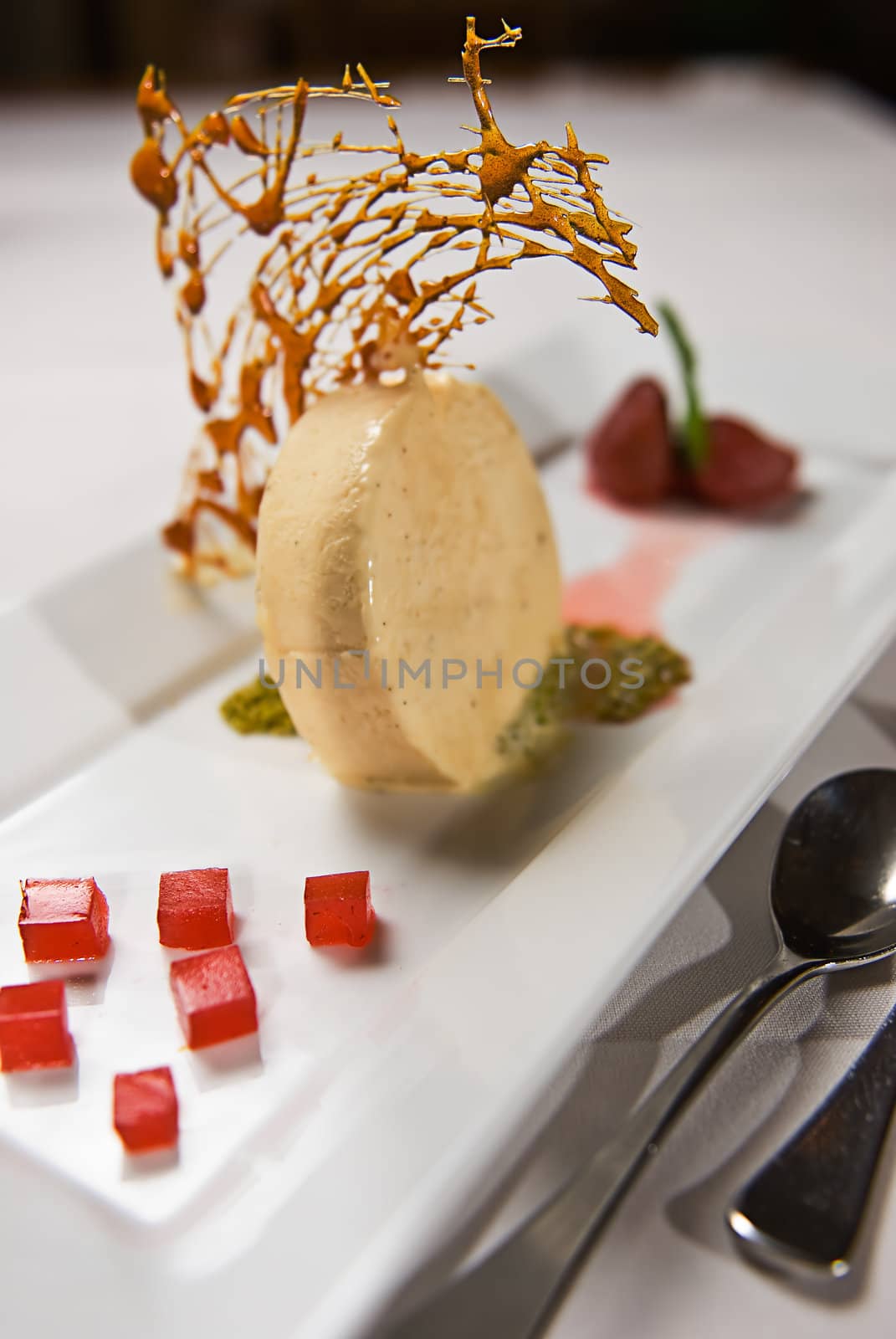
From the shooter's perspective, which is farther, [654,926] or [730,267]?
[730,267]

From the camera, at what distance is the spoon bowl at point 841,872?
3.51 feet

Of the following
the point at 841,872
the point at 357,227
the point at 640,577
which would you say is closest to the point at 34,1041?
the point at 841,872

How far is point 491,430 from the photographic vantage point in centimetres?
141

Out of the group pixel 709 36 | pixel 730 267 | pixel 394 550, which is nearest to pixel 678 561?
pixel 394 550

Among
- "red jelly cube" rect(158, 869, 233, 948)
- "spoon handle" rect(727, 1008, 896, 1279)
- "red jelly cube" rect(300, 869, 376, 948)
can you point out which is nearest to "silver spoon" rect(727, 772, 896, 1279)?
"spoon handle" rect(727, 1008, 896, 1279)

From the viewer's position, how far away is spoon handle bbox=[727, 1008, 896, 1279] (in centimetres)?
79

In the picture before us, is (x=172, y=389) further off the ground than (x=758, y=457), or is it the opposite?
(x=758, y=457)

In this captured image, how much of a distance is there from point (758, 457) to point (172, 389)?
4.07 feet

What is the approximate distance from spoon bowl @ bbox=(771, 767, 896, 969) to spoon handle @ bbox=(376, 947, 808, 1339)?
15 cm

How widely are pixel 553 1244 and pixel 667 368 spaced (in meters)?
1.76

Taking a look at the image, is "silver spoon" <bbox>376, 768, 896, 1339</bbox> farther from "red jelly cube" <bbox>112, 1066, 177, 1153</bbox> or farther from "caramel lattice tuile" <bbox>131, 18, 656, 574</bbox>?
"caramel lattice tuile" <bbox>131, 18, 656, 574</bbox>

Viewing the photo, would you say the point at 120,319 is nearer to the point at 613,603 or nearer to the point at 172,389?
the point at 172,389

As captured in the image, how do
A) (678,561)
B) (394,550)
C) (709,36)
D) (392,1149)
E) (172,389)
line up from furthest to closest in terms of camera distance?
(709,36) → (172,389) → (678,561) → (394,550) → (392,1149)

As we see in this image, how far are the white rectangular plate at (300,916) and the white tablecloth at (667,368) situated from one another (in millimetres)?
79
